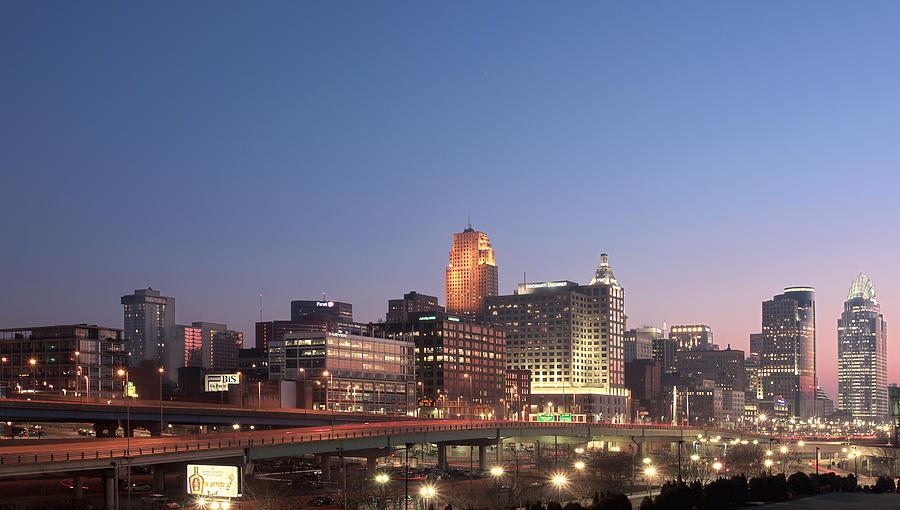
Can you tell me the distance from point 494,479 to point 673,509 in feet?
197

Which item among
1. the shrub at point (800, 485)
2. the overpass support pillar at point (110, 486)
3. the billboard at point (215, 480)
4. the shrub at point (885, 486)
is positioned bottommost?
the shrub at point (885, 486)

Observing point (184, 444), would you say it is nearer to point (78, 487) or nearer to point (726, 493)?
point (78, 487)

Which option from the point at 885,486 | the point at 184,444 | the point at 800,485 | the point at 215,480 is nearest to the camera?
the point at 215,480

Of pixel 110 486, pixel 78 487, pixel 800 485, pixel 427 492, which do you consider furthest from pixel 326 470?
pixel 800 485

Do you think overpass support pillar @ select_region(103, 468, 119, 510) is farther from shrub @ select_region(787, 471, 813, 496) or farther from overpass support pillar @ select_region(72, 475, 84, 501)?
shrub @ select_region(787, 471, 813, 496)

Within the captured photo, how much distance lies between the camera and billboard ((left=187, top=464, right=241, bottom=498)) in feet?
244

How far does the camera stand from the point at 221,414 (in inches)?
6737

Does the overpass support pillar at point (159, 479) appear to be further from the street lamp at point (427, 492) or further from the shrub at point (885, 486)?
the shrub at point (885, 486)

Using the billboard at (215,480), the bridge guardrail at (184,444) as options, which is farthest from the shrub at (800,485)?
the billboard at (215,480)

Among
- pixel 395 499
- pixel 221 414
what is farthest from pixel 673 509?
pixel 221 414

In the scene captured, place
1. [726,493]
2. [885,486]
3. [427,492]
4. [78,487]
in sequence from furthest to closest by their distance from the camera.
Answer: [885,486] < [78,487] < [427,492] < [726,493]

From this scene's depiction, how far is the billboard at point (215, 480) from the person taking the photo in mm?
74500

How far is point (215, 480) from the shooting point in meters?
75.2

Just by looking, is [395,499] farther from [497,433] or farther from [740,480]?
[497,433]
